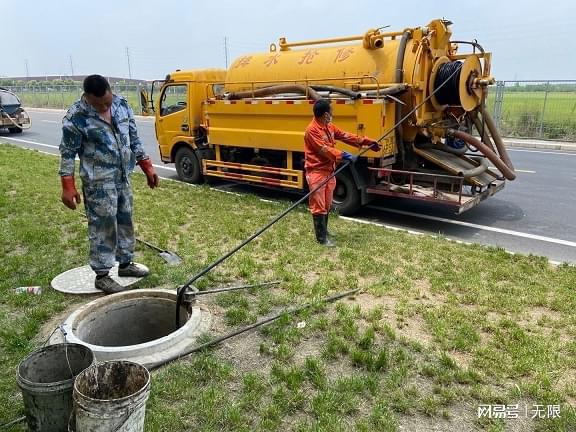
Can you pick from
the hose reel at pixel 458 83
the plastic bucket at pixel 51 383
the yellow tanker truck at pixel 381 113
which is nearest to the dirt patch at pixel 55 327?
the plastic bucket at pixel 51 383

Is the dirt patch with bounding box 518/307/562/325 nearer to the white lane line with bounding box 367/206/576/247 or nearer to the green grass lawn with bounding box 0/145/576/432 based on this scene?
the green grass lawn with bounding box 0/145/576/432

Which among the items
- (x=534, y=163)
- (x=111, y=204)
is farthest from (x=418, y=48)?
(x=534, y=163)

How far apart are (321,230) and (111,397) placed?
3.68 meters

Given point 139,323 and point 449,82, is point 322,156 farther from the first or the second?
point 139,323

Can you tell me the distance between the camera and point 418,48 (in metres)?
7.00

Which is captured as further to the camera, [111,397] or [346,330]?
[346,330]

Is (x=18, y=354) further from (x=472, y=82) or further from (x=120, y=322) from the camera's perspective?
(x=472, y=82)

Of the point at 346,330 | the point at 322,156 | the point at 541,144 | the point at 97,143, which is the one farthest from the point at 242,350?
the point at 541,144

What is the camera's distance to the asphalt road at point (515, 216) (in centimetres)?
641

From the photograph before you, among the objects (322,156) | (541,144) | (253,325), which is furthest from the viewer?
(541,144)

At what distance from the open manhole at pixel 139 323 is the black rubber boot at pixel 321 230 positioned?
2216 millimetres

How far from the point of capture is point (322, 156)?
598cm

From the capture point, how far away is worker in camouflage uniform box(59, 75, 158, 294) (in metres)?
4.06

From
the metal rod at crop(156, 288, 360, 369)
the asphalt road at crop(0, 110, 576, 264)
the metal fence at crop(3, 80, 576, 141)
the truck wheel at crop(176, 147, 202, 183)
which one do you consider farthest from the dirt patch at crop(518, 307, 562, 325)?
the metal fence at crop(3, 80, 576, 141)
